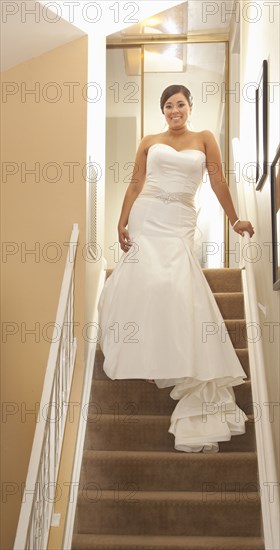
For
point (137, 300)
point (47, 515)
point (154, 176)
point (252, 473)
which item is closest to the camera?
point (47, 515)

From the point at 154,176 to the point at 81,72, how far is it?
0.88 metres

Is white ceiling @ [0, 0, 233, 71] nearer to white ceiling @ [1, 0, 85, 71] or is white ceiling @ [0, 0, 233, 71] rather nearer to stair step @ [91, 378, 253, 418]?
white ceiling @ [1, 0, 85, 71]

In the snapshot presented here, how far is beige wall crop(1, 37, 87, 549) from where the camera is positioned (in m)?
4.66

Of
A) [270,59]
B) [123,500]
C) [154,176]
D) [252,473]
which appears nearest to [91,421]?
[123,500]

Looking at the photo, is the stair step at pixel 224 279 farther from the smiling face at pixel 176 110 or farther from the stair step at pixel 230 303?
the smiling face at pixel 176 110

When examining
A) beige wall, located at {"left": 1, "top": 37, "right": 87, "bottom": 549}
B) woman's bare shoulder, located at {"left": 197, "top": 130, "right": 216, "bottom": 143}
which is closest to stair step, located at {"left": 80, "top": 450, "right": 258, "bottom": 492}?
beige wall, located at {"left": 1, "top": 37, "right": 87, "bottom": 549}

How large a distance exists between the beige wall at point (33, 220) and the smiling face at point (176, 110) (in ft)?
1.74

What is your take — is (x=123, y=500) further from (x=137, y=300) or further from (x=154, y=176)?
(x=154, y=176)

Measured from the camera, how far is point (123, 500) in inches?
143

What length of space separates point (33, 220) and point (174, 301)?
1.17 metres

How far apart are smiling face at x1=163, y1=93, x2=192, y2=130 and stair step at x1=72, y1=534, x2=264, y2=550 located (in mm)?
2359

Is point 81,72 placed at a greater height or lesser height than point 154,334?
greater

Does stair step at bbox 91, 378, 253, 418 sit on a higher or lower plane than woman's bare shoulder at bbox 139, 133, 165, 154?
lower

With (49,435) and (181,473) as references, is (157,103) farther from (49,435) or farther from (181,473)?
(49,435)
